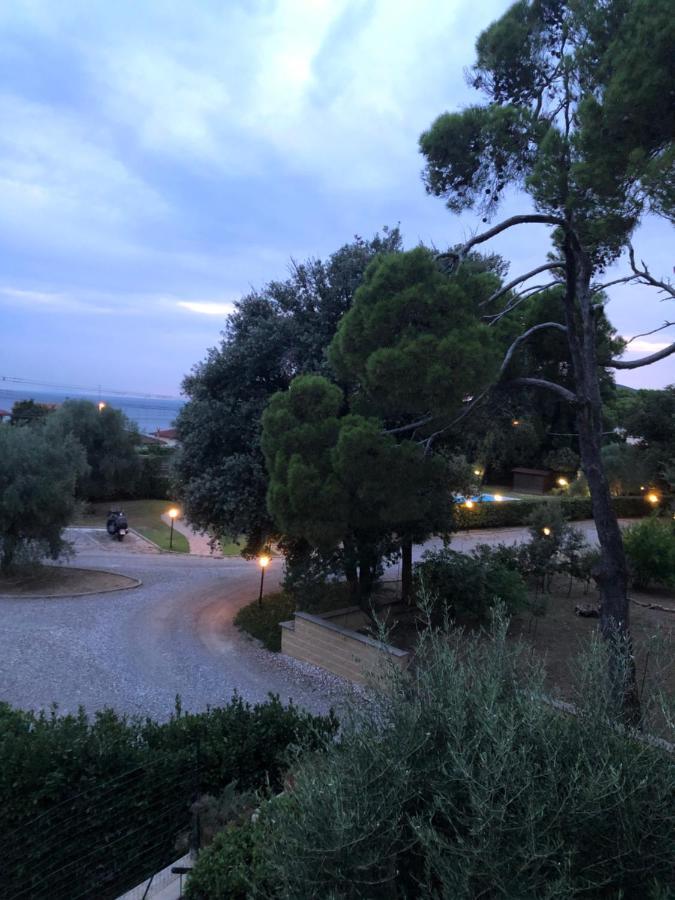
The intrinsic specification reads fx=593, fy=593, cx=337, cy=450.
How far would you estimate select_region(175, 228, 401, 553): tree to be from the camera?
11.1m

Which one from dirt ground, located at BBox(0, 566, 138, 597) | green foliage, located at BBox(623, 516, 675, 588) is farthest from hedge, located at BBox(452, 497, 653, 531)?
dirt ground, located at BBox(0, 566, 138, 597)

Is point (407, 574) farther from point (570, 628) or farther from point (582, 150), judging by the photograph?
point (582, 150)

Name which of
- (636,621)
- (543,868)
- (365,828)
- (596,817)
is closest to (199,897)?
(365,828)

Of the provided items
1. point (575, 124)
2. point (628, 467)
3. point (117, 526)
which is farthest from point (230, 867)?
point (628, 467)

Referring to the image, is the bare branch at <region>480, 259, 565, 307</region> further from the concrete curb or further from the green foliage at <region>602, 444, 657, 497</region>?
the green foliage at <region>602, 444, 657, 497</region>

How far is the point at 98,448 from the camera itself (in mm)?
27344

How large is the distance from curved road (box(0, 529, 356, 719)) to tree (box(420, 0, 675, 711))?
466cm

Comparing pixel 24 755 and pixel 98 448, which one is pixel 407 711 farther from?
pixel 98 448

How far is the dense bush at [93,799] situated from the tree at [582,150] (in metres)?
4.21

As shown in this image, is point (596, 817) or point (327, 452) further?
point (327, 452)

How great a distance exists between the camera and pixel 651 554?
14102 millimetres

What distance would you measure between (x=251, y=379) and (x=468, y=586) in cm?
571

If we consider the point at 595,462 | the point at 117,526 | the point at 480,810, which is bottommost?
the point at 117,526

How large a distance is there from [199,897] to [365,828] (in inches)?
70.5
